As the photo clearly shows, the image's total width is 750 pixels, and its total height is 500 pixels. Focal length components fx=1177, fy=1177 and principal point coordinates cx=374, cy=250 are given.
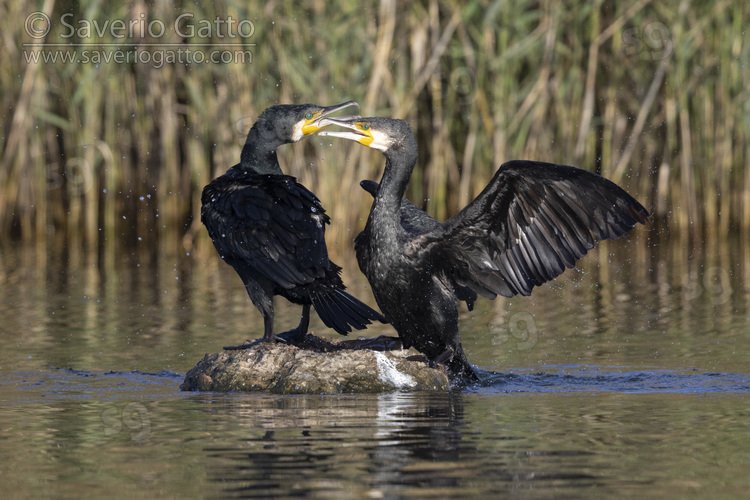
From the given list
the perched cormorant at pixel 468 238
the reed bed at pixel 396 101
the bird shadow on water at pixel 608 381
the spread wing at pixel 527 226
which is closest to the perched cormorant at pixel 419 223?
the perched cormorant at pixel 468 238

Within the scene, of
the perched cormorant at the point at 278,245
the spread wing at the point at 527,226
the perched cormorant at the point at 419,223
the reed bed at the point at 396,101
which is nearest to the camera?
the spread wing at the point at 527,226

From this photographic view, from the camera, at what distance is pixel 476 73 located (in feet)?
40.4

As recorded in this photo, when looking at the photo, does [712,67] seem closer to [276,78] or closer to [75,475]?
[276,78]

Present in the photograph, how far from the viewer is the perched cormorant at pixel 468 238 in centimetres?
577

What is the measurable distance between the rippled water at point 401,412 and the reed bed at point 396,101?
2975mm

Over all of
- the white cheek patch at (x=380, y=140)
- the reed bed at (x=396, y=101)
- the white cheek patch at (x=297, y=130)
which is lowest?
the white cheek patch at (x=380, y=140)

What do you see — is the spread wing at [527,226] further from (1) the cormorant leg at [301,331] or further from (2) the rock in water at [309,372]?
(1) the cormorant leg at [301,331]

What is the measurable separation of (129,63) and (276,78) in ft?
6.01

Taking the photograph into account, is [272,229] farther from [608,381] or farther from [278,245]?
[608,381]

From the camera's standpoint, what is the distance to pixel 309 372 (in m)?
5.75

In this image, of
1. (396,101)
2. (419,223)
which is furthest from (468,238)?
(396,101)

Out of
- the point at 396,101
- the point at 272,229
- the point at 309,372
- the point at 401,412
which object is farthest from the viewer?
the point at 396,101

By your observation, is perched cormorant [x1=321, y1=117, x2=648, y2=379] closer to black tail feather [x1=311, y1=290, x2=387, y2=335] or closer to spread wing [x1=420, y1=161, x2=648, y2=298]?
spread wing [x1=420, y1=161, x2=648, y2=298]

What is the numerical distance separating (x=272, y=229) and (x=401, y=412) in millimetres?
1430
